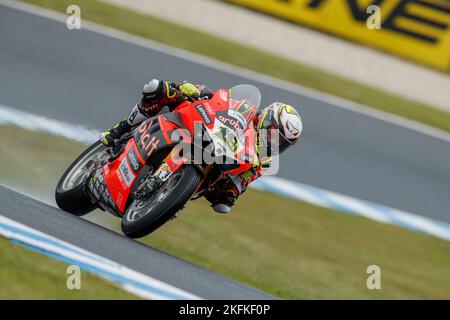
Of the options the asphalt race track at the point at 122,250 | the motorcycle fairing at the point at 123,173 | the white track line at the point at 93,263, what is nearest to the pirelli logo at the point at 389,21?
the motorcycle fairing at the point at 123,173

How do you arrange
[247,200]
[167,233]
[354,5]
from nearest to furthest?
1. [167,233]
2. [247,200]
3. [354,5]

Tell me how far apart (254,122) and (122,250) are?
145 centimetres

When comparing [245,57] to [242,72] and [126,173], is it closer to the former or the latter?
[242,72]

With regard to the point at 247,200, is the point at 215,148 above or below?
above

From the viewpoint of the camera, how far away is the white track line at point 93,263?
5.66 m

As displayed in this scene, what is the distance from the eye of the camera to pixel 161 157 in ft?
22.0

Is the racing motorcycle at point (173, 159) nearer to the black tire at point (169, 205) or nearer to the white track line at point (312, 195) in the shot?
the black tire at point (169, 205)

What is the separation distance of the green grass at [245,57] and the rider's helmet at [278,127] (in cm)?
663

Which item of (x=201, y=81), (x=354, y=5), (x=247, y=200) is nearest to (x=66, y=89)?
(x=201, y=81)

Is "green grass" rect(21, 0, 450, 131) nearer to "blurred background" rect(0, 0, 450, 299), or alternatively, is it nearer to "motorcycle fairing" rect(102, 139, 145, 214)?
"blurred background" rect(0, 0, 450, 299)

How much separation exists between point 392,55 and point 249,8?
2.46 metres

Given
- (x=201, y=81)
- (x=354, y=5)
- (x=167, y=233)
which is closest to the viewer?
(x=167, y=233)

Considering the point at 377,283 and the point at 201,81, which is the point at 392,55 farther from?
the point at 377,283

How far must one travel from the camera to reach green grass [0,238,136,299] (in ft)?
17.0
